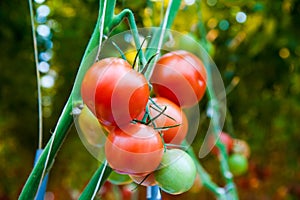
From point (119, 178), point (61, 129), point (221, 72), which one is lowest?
point (221, 72)

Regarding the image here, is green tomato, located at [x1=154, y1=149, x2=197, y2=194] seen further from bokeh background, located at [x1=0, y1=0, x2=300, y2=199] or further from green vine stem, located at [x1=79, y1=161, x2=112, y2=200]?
bokeh background, located at [x1=0, y1=0, x2=300, y2=199]

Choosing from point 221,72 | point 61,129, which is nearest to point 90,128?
point 61,129

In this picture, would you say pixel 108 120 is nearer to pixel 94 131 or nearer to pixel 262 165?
pixel 94 131

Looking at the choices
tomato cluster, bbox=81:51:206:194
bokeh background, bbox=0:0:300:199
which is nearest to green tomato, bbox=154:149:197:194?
tomato cluster, bbox=81:51:206:194

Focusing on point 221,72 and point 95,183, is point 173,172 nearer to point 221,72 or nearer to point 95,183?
point 95,183

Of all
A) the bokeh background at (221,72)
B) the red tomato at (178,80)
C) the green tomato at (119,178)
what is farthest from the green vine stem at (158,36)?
the bokeh background at (221,72)

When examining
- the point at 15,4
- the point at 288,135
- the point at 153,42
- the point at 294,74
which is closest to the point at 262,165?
the point at 288,135

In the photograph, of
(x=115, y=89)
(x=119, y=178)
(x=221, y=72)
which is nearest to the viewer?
(x=115, y=89)
